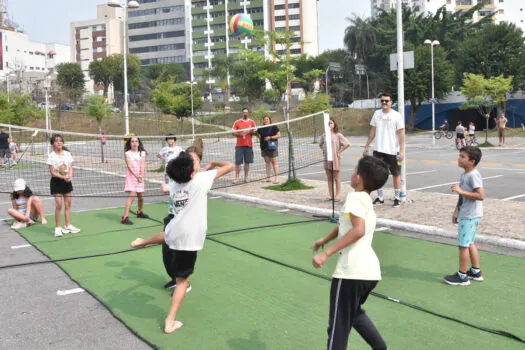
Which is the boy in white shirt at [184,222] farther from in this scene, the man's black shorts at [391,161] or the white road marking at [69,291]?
the man's black shorts at [391,161]

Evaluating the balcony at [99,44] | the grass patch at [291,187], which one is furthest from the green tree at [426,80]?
the balcony at [99,44]

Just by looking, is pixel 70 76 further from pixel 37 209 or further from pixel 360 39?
pixel 37 209

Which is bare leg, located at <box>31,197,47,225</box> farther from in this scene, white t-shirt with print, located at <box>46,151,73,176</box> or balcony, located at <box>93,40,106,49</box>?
balcony, located at <box>93,40,106,49</box>

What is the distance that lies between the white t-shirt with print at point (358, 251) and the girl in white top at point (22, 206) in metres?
7.73

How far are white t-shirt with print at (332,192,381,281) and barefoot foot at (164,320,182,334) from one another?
5.86ft

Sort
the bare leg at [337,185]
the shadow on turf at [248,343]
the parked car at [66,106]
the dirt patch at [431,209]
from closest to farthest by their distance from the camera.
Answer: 1. the shadow on turf at [248,343]
2. the dirt patch at [431,209]
3. the bare leg at [337,185]
4. the parked car at [66,106]

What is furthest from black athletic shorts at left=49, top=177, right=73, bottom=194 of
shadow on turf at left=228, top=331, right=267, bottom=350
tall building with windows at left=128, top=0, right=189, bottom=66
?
tall building with windows at left=128, top=0, right=189, bottom=66

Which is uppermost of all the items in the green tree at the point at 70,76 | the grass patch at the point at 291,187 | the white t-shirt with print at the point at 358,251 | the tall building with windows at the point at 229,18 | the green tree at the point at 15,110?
the tall building with windows at the point at 229,18

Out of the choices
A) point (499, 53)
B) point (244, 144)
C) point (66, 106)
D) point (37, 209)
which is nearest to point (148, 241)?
point (37, 209)

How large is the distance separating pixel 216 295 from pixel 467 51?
5488 cm

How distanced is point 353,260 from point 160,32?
4962 inches

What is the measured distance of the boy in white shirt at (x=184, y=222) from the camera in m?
4.47

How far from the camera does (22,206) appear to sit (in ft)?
31.6

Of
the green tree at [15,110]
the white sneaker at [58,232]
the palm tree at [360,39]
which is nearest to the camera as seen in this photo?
the white sneaker at [58,232]
